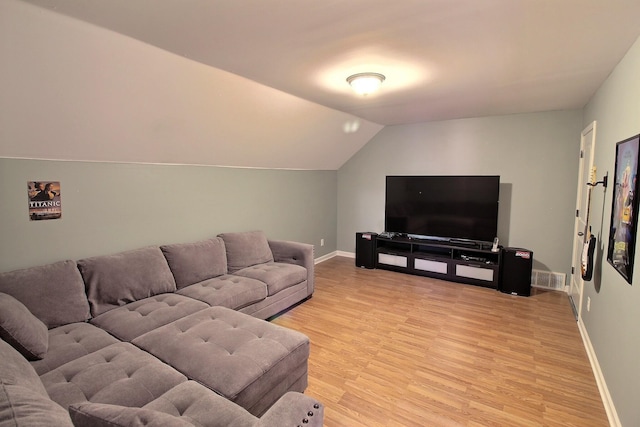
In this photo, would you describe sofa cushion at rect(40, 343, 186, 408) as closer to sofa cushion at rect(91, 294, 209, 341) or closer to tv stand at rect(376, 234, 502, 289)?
sofa cushion at rect(91, 294, 209, 341)

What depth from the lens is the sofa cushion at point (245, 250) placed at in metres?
3.59

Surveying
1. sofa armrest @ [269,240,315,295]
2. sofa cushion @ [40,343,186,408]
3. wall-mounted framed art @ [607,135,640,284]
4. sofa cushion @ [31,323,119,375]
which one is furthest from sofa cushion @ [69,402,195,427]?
sofa armrest @ [269,240,315,295]

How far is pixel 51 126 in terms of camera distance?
225cm

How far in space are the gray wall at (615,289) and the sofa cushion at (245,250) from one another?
315cm

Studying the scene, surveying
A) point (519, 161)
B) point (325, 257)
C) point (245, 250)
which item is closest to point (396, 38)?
point (245, 250)

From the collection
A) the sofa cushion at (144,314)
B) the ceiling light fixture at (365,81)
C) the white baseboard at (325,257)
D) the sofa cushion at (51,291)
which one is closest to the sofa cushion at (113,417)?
the sofa cushion at (144,314)

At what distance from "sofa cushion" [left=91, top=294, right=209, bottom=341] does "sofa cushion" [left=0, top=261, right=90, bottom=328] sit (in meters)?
0.16

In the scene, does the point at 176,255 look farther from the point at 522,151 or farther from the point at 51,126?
the point at 522,151

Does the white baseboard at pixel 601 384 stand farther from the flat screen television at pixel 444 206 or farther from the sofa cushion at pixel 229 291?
the sofa cushion at pixel 229 291

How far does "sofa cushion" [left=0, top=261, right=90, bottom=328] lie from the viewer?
82.4 inches

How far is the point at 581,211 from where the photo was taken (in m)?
3.73

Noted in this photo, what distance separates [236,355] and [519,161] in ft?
14.5

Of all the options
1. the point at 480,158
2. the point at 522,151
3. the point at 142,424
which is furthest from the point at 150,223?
the point at 522,151

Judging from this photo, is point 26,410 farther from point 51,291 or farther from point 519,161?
point 519,161
